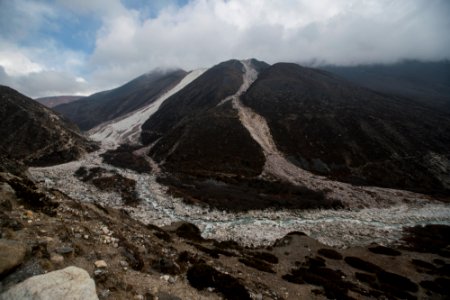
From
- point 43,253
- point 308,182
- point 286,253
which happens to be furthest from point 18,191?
point 308,182

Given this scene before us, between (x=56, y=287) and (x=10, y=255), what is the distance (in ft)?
8.01

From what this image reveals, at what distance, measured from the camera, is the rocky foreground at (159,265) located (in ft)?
30.5

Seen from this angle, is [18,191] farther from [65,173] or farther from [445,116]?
[445,116]

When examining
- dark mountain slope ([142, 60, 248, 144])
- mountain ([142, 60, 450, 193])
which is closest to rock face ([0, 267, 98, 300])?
mountain ([142, 60, 450, 193])

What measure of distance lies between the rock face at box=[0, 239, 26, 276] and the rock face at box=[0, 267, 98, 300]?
4.17ft

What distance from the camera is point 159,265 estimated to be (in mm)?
14500

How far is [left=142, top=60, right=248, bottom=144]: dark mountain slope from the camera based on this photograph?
128 m

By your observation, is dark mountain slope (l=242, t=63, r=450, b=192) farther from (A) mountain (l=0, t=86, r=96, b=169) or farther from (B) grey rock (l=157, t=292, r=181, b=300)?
(B) grey rock (l=157, t=292, r=181, b=300)

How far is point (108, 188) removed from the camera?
165ft

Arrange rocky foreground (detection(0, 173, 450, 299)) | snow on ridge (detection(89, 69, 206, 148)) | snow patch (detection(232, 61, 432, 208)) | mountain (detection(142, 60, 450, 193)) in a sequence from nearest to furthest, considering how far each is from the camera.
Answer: rocky foreground (detection(0, 173, 450, 299))
snow patch (detection(232, 61, 432, 208))
mountain (detection(142, 60, 450, 193))
snow on ridge (detection(89, 69, 206, 148))

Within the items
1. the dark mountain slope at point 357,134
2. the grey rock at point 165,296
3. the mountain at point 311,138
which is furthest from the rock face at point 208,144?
the grey rock at point 165,296

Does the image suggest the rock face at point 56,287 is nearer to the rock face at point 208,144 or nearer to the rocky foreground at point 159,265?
the rocky foreground at point 159,265

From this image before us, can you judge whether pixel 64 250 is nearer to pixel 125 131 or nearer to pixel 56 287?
pixel 56 287

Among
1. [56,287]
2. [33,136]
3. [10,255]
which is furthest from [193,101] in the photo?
[56,287]
